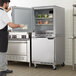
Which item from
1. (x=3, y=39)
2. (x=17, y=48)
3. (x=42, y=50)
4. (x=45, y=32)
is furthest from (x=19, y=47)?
(x=3, y=39)

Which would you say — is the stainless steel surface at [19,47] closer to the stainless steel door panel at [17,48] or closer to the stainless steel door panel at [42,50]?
the stainless steel door panel at [17,48]

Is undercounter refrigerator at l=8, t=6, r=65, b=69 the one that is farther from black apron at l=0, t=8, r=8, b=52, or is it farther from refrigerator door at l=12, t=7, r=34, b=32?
black apron at l=0, t=8, r=8, b=52

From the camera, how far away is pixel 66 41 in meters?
5.83

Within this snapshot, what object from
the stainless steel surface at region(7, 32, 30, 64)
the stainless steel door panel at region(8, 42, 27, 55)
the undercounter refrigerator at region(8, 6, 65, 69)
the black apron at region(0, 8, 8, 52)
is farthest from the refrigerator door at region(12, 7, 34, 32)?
the black apron at region(0, 8, 8, 52)

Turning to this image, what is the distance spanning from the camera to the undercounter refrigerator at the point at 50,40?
5285mm

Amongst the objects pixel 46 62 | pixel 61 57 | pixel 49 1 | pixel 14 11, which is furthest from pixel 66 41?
pixel 14 11

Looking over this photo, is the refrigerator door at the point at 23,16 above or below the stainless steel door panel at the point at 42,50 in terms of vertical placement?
above

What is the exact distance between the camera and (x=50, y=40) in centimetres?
530

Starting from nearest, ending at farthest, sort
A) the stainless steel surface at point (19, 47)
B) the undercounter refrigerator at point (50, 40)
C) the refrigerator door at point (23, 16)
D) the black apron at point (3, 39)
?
the black apron at point (3, 39) → the undercounter refrigerator at point (50, 40) → the stainless steel surface at point (19, 47) → the refrigerator door at point (23, 16)

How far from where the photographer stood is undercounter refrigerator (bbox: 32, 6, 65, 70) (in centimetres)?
529

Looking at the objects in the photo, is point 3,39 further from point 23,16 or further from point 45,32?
point 23,16

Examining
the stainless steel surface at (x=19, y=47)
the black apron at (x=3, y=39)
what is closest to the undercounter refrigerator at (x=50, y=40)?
the stainless steel surface at (x=19, y=47)

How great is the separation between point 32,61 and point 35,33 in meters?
→ 0.81

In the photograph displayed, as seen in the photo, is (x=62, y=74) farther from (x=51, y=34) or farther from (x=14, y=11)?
(x=14, y=11)
